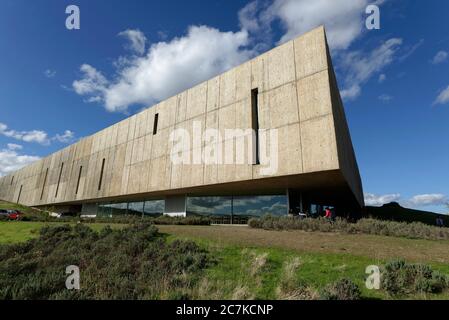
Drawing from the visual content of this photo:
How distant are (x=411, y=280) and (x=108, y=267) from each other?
939cm

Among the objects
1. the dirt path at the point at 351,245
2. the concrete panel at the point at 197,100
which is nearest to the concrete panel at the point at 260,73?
the concrete panel at the point at 197,100

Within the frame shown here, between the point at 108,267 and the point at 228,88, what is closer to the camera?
the point at 108,267

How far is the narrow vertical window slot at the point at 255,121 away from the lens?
21.5 metres

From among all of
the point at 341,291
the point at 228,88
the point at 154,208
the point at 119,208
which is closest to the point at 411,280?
the point at 341,291

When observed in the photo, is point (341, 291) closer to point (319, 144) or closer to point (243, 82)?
point (319, 144)

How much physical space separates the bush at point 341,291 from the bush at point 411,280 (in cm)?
109

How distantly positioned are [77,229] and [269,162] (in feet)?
45.1

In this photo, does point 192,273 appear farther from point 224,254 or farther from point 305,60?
point 305,60

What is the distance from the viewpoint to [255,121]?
22.4m

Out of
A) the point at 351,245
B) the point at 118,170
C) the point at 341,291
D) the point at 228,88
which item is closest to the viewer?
the point at 341,291

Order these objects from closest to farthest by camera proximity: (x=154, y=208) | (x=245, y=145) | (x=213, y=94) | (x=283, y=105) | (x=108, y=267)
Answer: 1. (x=108, y=267)
2. (x=283, y=105)
3. (x=245, y=145)
4. (x=213, y=94)
5. (x=154, y=208)

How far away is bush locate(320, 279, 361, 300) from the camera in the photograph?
6434 mm
